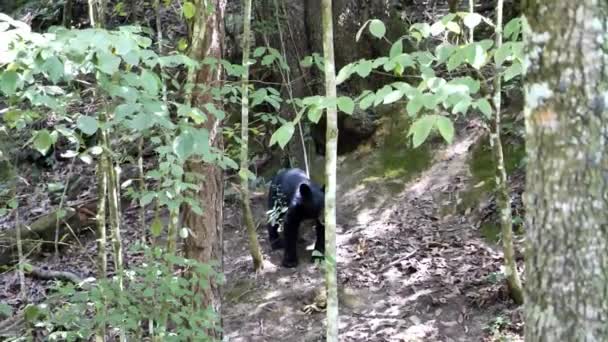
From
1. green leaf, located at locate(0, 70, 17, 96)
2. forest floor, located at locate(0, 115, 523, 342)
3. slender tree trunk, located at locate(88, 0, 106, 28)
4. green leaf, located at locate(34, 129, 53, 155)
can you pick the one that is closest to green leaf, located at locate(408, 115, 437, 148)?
green leaf, located at locate(0, 70, 17, 96)

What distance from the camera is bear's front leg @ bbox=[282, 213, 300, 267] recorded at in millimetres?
6660

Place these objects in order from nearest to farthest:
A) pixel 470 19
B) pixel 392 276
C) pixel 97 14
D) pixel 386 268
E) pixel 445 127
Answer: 1. pixel 445 127
2. pixel 470 19
3. pixel 97 14
4. pixel 392 276
5. pixel 386 268

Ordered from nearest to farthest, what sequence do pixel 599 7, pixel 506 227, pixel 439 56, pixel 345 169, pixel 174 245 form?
pixel 599 7 → pixel 439 56 → pixel 174 245 → pixel 506 227 → pixel 345 169

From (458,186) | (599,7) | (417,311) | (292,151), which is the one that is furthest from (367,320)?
(599,7)

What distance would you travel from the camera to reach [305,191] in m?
6.83

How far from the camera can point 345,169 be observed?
26.0 ft

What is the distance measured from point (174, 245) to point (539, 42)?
2.73 metres

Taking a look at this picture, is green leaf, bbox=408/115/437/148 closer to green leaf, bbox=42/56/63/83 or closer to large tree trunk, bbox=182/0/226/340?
green leaf, bbox=42/56/63/83

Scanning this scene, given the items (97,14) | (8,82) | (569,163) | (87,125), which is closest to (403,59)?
(569,163)

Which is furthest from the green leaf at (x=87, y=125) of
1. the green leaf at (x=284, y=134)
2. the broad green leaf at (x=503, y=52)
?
the broad green leaf at (x=503, y=52)

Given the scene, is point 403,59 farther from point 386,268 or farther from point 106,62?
point 386,268

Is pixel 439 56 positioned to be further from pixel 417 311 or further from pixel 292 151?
pixel 292 151

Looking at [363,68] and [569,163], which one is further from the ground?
[363,68]

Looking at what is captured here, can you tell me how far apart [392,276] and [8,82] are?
172 inches
